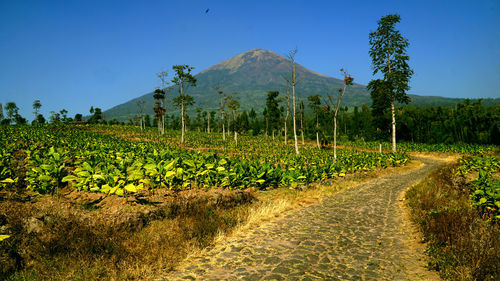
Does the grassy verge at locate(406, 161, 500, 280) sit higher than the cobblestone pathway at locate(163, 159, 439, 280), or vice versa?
the grassy verge at locate(406, 161, 500, 280)

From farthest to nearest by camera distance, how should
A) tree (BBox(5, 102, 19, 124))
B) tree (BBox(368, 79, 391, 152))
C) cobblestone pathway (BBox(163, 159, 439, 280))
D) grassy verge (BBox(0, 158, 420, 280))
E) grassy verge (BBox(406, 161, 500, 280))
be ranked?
tree (BBox(5, 102, 19, 124))
tree (BBox(368, 79, 391, 152))
cobblestone pathway (BBox(163, 159, 439, 280))
grassy verge (BBox(0, 158, 420, 280))
grassy verge (BBox(406, 161, 500, 280))

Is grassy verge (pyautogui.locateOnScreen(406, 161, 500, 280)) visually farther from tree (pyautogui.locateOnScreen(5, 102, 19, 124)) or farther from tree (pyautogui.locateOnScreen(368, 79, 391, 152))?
tree (pyautogui.locateOnScreen(5, 102, 19, 124))

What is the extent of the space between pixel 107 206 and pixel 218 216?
111 inches

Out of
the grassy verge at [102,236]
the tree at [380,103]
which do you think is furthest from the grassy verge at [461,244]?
the tree at [380,103]

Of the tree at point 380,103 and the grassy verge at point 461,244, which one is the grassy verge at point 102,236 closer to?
the grassy verge at point 461,244

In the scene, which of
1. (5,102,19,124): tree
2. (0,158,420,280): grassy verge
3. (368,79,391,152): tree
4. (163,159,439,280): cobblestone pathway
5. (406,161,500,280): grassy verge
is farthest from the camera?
(5,102,19,124): tree

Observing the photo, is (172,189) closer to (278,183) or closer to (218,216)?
(218,216)

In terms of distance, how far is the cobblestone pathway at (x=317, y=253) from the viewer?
13.7ft

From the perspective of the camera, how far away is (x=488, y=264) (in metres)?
3.68

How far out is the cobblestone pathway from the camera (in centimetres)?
416

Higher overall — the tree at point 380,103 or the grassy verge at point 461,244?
the tree at point 380,103

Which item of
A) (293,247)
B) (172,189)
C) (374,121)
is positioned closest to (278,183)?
(172,189)

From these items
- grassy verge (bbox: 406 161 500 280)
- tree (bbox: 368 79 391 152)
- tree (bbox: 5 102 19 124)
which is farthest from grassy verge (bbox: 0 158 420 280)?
tree (bbox: 5 102 19 124)

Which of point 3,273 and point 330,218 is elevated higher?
point 3,273
